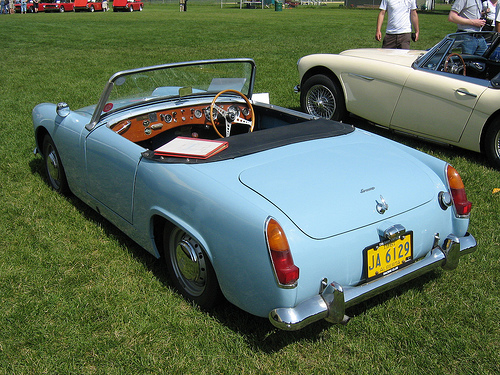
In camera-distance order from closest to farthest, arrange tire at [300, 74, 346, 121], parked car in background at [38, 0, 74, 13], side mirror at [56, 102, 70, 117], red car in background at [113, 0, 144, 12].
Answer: side mirror at [56, 102, 70, 117] < tire at [300, 74, 346, 121] < red car in background at [113, 0, 144, 12] < parked car in background at [38, 0, 74, 13]

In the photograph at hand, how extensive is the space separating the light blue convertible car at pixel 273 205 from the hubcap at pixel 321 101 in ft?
8.62

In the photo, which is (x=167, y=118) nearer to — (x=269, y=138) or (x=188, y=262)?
(x=269, y=138)

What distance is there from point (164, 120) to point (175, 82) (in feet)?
1.11

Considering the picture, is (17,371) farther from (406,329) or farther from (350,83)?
(350,83)

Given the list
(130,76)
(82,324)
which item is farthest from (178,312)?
(130,76)

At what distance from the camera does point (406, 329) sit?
2.81 meters

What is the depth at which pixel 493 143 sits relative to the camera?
16.5ft

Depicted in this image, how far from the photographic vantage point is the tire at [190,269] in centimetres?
279

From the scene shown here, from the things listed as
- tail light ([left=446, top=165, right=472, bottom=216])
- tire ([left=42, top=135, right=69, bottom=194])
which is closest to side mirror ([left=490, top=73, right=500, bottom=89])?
tail light ([left=446, top=165, right=472, bottom=216])

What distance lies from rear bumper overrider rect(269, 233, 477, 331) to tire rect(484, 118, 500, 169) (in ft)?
8.58

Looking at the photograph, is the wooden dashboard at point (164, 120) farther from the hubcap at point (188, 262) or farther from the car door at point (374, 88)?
the car door at point (374, 88)

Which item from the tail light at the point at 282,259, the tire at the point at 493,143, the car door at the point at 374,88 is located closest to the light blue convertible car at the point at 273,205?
the tail light at the point at 282,259

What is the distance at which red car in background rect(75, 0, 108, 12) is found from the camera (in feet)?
134

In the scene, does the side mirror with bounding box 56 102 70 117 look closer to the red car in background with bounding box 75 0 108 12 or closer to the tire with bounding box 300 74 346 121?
the tire with bounding box 300 74 346 121
